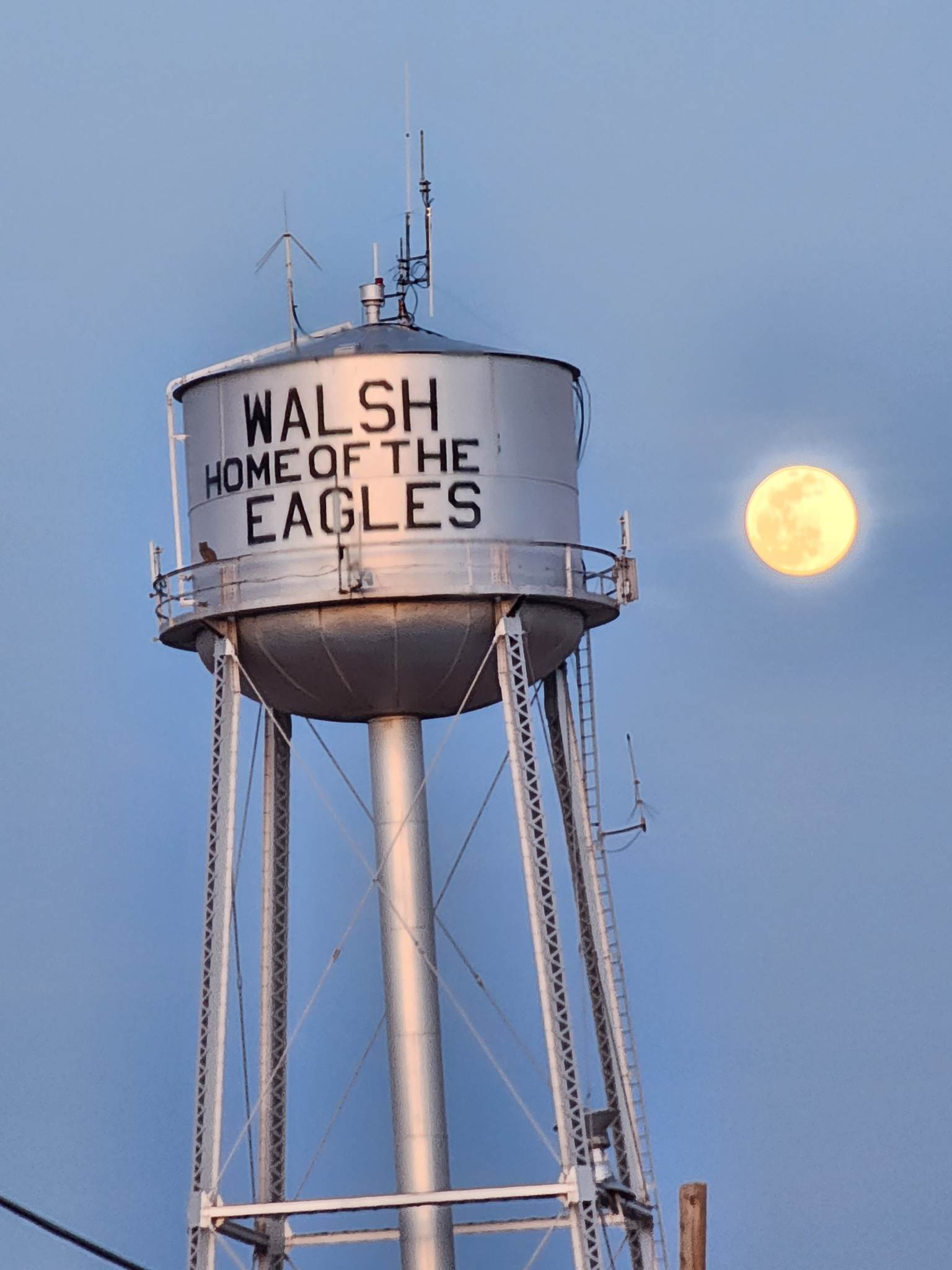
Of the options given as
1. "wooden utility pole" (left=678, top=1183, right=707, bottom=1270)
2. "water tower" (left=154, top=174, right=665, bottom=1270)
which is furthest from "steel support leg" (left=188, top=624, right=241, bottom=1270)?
"wooden utility pole" (left=678, top=1183, right=707, bottom=1270)

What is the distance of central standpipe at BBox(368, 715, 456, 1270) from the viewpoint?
3108cm

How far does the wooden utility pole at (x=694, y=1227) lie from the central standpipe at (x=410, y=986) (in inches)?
242

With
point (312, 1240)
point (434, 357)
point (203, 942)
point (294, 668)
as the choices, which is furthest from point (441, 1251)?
point (434, 357)

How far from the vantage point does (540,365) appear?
31.2 metres

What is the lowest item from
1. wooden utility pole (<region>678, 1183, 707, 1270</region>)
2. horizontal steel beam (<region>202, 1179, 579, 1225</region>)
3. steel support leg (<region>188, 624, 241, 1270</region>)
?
wooden utility pole (<region>678, 1183, 707, 1270</region>)

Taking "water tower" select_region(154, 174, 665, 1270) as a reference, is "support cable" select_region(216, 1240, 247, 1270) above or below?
below

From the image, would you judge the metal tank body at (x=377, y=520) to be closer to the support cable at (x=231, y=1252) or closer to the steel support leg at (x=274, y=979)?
the steel support leg at (x=274, y=979)

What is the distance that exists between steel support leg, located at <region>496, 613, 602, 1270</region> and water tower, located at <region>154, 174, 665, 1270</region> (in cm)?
2

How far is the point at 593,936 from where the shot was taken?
3259 cm

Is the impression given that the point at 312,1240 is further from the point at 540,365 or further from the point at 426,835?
the point at 540,365

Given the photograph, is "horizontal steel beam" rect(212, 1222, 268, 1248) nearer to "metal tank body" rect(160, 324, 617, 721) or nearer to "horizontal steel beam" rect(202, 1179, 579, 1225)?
"horizontal steel beam" rect(202, 1179, 579, 1225)

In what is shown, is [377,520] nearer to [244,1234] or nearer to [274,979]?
[274,979]

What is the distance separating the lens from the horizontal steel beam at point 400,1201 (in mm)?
29203

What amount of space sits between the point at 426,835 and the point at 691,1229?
746 cm
